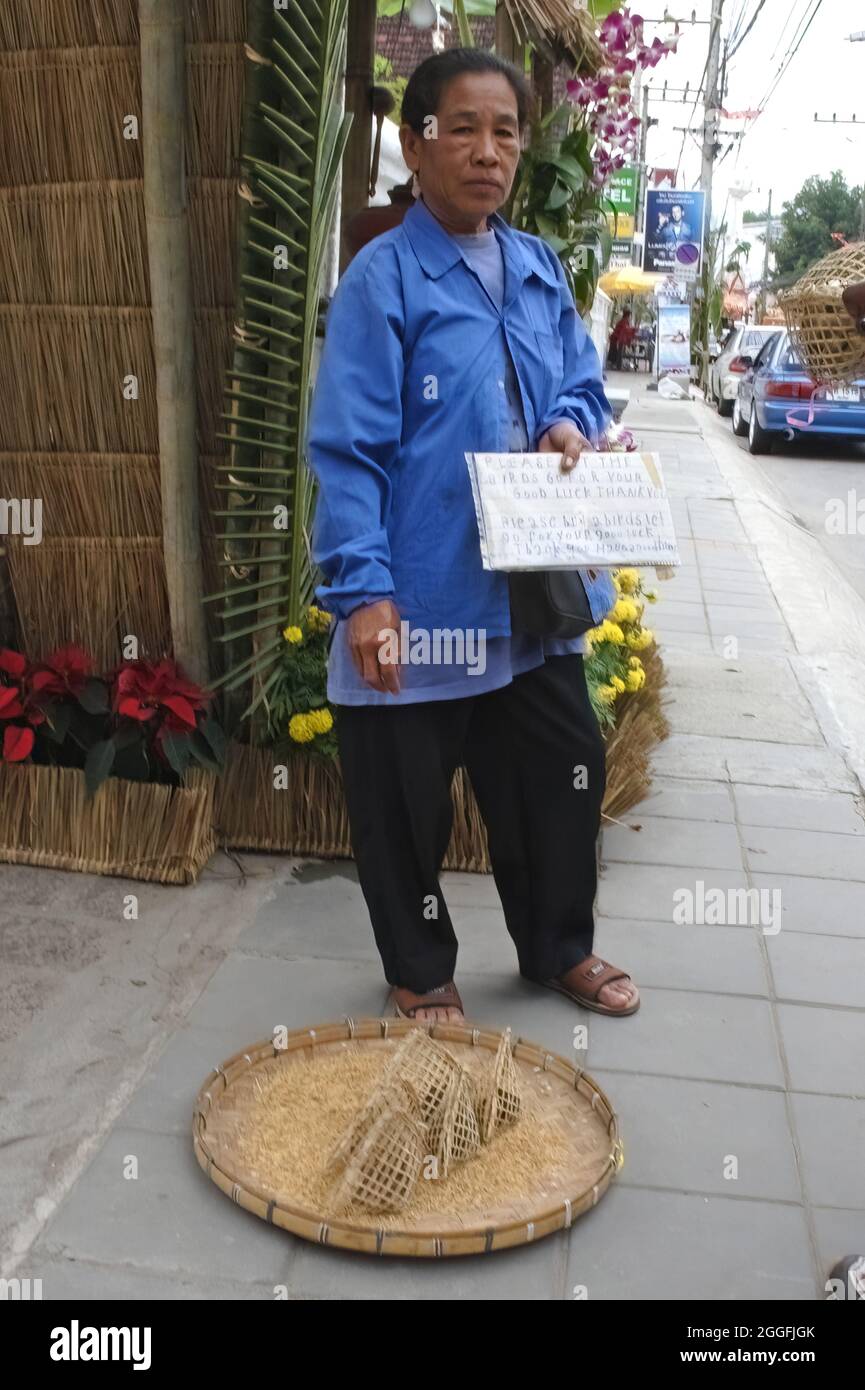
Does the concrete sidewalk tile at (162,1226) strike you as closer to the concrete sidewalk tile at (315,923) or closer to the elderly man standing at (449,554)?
the elderly man standing at (449,554)

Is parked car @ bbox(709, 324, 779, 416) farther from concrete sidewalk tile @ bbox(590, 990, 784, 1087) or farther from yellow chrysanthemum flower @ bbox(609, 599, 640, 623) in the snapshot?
concrete sidewalk tile @ bbox(590, 990, 784, 1087)

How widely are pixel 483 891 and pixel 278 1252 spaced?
1.54m

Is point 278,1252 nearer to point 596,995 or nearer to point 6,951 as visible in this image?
point 596,995

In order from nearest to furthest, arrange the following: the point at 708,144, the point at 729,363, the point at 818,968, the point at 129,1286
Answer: the point at 129,1286
the point at 818,968
the point at 729,363
the point at 708,144

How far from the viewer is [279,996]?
2988 millimetres

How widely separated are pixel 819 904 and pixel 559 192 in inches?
94.8

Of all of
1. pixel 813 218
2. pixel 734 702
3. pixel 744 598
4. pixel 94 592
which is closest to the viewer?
pixel 94 592

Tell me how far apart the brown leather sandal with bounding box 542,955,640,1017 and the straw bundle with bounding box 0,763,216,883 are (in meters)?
1.06

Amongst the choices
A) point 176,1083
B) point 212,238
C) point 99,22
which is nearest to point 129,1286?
point 176,1083

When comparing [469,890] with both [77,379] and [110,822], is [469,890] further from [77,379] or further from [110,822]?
[77,379]

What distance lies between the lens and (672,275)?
2484cm

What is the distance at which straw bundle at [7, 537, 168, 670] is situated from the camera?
3656 millimetres
